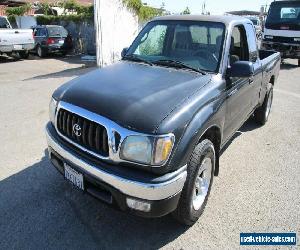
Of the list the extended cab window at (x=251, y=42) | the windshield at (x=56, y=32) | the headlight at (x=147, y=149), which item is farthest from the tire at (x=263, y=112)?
the windshield at (x=56, y=32)

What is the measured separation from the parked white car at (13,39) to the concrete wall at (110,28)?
17.0 ft

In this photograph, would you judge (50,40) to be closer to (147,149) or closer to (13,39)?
(13,39)

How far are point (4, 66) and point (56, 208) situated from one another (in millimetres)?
12299

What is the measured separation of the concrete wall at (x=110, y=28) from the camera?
39.6 feet

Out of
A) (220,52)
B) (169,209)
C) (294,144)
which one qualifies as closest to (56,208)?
(169,209)

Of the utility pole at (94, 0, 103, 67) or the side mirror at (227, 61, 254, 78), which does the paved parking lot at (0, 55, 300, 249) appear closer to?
the side mirror at (227, 61, 254, 78)

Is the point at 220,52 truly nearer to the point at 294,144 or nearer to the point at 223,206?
the point at 223,206

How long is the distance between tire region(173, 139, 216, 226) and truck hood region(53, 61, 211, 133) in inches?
20.3

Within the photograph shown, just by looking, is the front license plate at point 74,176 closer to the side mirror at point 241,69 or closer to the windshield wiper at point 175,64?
the windshield wiper at point 175,64

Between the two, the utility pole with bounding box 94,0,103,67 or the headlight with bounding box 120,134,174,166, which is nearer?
the headlight with bounding box 120,134,174,166

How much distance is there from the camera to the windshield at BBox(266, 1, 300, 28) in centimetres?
1371

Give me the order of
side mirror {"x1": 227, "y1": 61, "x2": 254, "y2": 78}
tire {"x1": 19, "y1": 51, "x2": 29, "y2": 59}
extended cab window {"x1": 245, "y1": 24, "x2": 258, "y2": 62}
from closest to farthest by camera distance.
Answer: side mirror {"x1": 227, "y1": 61, "x2": 254, "y2": 78}
extended cab window {"x1": 245, "y1": 24, "x2": 258, "y2": 62}
tire {"x1": 19, "y1": 51, "x2": 29, "y2": 59}

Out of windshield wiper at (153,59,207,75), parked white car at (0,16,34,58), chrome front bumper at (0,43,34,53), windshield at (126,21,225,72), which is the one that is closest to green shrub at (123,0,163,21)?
parked white car at (0,16,34,58)

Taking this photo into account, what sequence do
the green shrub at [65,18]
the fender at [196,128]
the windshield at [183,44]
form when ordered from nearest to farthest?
1. the fender at [196,128]
2. the windshield at [183,44]
3. the green shrub at [65,18]
